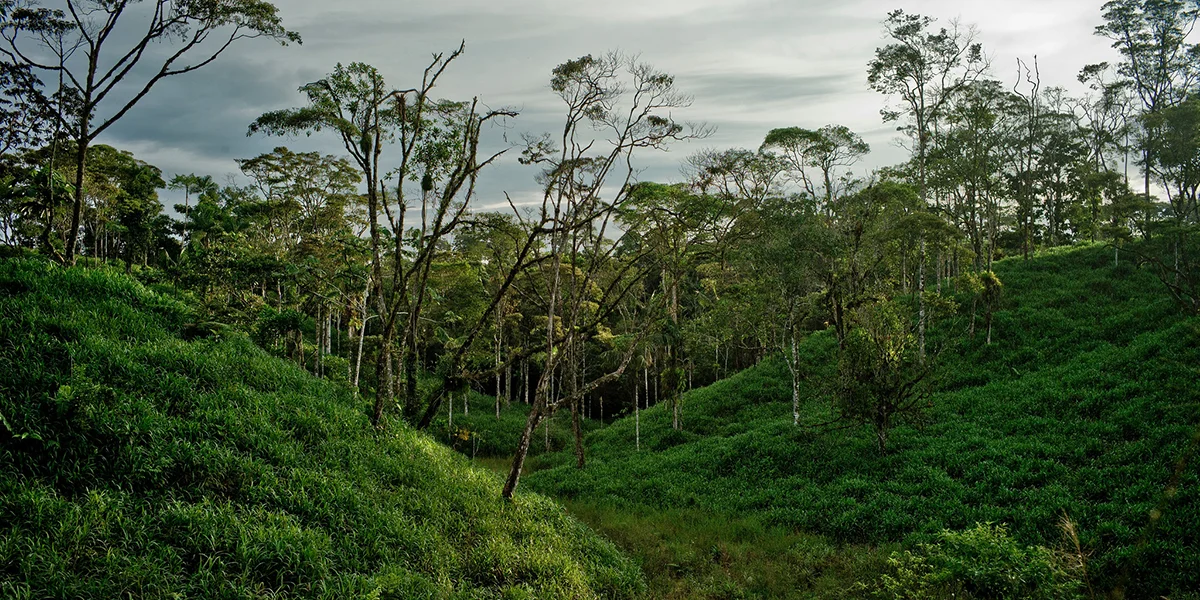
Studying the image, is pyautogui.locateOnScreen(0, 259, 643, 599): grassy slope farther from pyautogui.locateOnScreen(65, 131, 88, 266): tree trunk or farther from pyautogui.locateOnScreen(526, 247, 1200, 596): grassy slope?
pyautogui.locateOnScreen(526, 247, 1200, 596): grassy slope

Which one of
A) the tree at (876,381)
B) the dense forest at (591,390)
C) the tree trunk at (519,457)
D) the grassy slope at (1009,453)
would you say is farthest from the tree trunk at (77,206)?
the tree at (876,381)

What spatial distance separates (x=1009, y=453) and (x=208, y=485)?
53.3ft

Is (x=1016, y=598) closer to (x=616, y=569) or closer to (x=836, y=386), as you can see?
(x=616, y=569)

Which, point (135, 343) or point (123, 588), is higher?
point (135, 343)

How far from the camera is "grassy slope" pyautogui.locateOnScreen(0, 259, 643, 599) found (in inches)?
258

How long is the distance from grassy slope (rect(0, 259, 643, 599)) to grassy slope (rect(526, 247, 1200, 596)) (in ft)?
19.4

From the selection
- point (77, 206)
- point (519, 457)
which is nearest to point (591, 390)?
point (519, 457)

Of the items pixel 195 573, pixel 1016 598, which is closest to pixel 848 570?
pixel 1016 598

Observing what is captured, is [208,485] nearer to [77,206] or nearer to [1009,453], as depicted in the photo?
[77,206]

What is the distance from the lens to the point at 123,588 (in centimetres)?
612

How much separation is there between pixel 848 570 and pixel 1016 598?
9.59ft

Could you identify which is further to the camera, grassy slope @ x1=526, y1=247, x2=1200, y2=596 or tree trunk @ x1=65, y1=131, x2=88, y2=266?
tree trunk @ x1=65, y1=131, x2=88, y2=266

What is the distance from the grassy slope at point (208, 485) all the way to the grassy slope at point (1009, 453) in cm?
590

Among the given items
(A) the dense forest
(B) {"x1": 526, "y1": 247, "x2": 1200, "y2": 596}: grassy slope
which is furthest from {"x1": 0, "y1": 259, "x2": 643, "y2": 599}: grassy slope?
(B) {"x1": 526, "y1": 247, "x2": 1200, "y2": 596}: grassy slope
